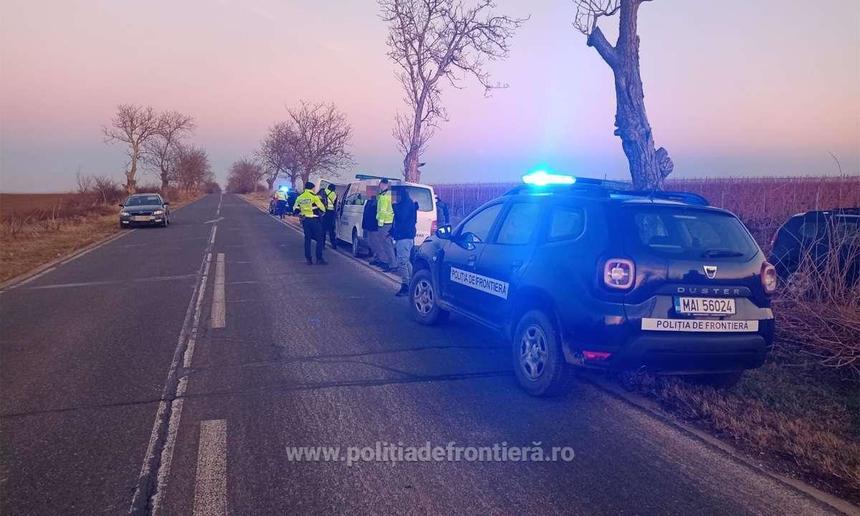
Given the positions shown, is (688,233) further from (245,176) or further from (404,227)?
(245,176)

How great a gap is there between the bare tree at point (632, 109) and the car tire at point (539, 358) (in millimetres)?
5924

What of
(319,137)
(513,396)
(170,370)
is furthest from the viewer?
(319,137)

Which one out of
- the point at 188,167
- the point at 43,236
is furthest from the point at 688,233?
the point at 188,167

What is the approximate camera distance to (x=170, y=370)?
5.89m

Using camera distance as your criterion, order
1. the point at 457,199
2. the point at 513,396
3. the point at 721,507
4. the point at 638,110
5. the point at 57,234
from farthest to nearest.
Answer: the point at 457,199
the point at 57,234
the point at 638,110
the point at 513,396
the point at 721,507

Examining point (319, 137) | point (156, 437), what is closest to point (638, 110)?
point (156, 437)

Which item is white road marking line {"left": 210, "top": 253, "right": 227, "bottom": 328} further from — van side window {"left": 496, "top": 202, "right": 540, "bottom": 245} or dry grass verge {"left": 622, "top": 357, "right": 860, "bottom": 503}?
dry grass verge {"left": 622, "top": 357, "right": 860, "bottom": 503}

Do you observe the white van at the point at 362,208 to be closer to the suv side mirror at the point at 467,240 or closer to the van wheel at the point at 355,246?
the van wheel at the point at 355,246

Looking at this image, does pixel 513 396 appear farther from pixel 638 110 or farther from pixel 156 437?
pixel 638 110

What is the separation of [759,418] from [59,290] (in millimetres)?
10631

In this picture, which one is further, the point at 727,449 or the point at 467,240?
the point at 467,240

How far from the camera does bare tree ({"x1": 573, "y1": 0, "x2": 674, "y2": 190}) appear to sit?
10344 mm

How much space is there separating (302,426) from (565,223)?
2626 mm

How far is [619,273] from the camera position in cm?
463
